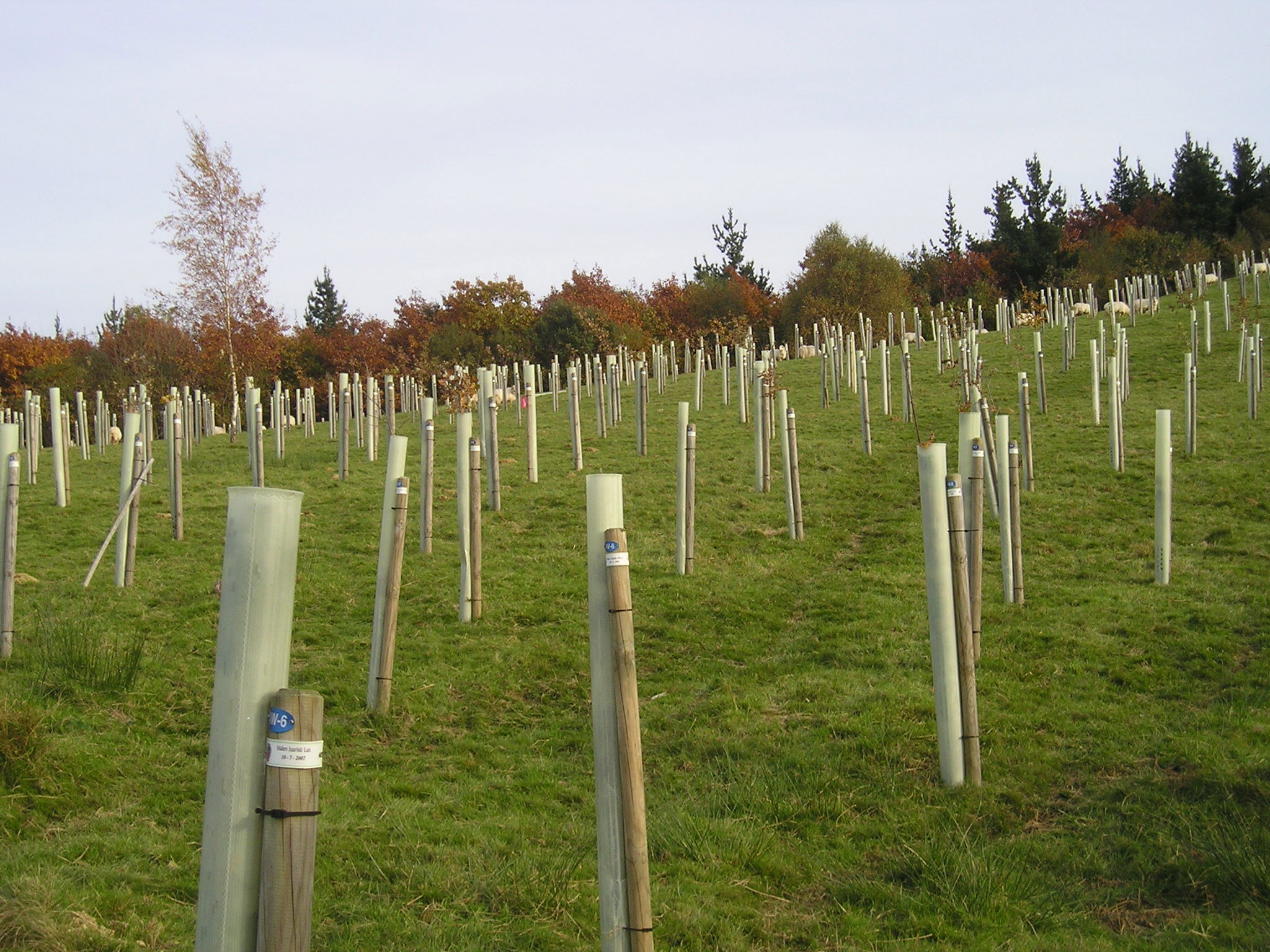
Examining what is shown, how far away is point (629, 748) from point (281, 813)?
52.3 inches

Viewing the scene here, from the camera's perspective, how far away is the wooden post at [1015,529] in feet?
28.6

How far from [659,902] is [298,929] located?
7.09 ft

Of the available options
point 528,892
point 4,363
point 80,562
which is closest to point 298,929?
point 528,892

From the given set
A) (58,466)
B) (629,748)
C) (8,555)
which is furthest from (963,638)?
(58,466)

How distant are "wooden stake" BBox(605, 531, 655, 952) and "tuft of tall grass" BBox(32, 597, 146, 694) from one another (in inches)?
201

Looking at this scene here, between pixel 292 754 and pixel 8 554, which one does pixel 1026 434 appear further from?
pixel 292 754

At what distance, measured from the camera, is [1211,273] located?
164 ft

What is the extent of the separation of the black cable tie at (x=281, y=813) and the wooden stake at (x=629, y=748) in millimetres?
1234

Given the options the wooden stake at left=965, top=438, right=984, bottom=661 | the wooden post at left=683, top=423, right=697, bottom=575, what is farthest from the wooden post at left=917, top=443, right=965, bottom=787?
the wooden post at left=683, top=423, right=697, bottom=575

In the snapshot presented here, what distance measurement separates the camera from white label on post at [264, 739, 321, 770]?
2824 mm

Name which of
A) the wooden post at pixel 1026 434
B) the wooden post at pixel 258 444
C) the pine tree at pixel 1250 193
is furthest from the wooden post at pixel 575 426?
the pine tree at pixel 1250 193

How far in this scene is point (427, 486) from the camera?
10430mm

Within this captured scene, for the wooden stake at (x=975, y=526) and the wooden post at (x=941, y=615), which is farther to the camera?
the wooden stake at (x=975, y=526)

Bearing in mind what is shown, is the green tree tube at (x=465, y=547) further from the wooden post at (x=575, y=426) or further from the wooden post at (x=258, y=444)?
the wooden post at (x=575, y=426)
